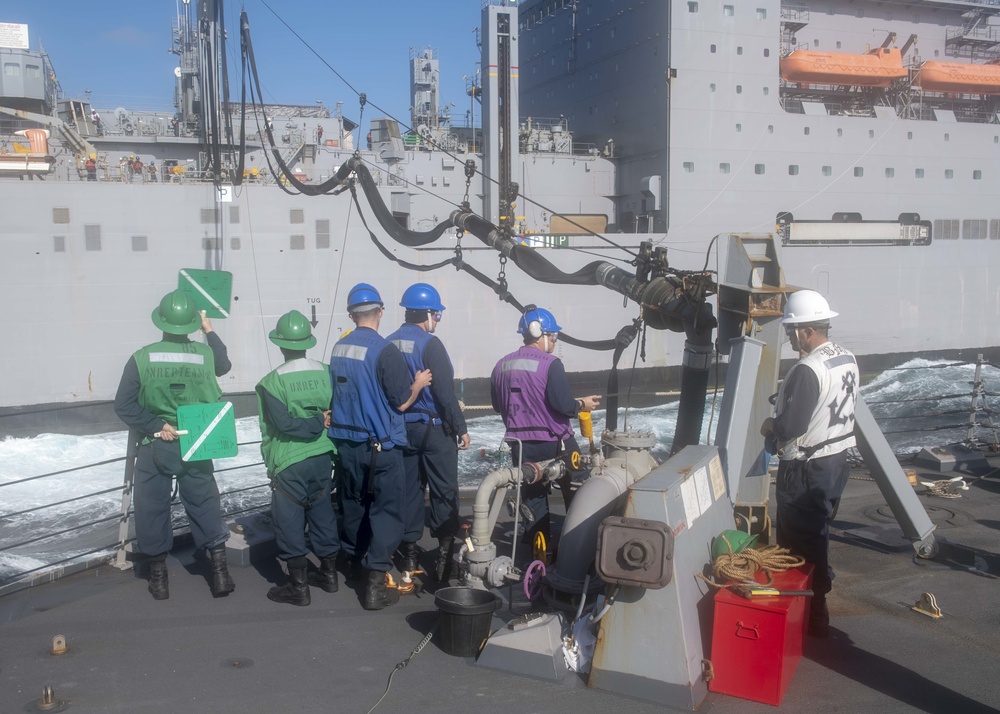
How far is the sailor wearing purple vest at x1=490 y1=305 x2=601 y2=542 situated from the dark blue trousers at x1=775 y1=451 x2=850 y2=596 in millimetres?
1207

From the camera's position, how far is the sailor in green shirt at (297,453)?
355 cm

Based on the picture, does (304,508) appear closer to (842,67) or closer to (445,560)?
(445,560)

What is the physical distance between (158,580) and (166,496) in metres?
0.41

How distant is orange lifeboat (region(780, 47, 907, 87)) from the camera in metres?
18.1

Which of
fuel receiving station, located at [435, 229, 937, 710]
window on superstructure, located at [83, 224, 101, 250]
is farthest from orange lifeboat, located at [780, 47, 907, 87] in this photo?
fuel receiving station, located at [435, 229, 937, 710]

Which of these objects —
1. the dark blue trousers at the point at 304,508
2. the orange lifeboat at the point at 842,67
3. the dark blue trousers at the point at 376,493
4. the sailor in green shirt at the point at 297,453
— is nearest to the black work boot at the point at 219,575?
the sailor in green shirt at the point at 297,453

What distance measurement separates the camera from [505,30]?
1570 centimetres

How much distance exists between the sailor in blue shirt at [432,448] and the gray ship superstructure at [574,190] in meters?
9.44

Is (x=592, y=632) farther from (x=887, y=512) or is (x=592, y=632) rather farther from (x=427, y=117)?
(x=427, y=117)

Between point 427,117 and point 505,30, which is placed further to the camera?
point 427,117

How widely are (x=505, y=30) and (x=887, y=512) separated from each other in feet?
44.5

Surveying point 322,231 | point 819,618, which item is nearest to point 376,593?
point 819,618

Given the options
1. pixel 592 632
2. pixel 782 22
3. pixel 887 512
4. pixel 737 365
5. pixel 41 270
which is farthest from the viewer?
pixel 782 22

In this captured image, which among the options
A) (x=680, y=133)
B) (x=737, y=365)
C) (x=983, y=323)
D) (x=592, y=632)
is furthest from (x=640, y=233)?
(x=592, y=632)
